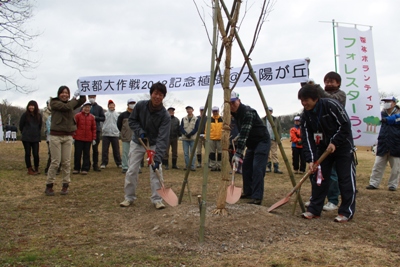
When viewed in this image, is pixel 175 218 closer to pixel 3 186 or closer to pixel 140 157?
pixel 140 157

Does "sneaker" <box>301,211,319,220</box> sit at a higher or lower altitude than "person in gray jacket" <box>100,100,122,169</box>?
lower

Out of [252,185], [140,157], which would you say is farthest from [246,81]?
[140,157]

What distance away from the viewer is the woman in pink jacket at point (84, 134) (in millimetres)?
9227

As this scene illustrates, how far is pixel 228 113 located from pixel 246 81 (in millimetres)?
1905

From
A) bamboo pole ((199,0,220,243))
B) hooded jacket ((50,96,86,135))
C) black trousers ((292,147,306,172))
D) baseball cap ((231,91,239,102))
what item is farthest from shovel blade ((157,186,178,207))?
black trousers ((292,147,306,172))

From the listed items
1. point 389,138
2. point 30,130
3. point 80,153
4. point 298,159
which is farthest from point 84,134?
point 389,138

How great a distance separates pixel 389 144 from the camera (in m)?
7.37

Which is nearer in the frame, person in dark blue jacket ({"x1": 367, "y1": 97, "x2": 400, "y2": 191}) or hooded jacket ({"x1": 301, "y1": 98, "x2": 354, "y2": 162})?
hooded jacket ({"x1": 301, "y1": 98, "x2": 354, "y2": 162})

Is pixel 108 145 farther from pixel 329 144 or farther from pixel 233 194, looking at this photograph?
pixel 329 144

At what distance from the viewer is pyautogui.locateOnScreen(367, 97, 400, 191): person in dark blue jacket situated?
7.32m

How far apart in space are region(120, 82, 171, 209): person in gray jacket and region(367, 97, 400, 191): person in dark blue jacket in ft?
15.7

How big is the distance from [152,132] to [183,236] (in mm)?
2005

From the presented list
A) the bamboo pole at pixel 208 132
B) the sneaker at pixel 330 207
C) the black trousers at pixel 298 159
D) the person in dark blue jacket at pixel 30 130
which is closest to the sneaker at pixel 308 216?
the sneaker at pixel 330 207

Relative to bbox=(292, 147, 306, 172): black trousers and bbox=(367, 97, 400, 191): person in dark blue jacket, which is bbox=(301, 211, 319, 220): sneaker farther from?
bbox=(292, 147, 306, 172): black trousers
